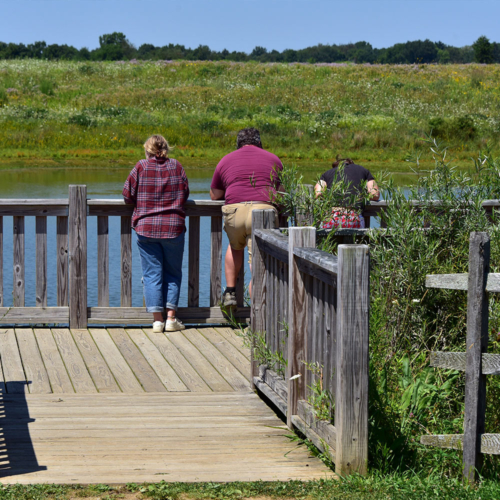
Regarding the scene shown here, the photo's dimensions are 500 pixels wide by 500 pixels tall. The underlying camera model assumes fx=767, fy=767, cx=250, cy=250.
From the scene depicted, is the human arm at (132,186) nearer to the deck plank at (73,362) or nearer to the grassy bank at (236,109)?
the deck plank at (73,362)

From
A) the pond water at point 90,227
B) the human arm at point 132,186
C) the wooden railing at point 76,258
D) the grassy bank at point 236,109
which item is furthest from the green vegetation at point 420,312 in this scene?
the grassy bank at point 236,109

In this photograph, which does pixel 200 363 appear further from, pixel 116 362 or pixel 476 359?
pixel 476 359

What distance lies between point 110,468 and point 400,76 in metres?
42.7

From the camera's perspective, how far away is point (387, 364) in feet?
16.1

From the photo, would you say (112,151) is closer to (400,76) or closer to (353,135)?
(353,135)

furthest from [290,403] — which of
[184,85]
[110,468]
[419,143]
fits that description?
[184,85]

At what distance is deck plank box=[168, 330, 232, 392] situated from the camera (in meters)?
5.52

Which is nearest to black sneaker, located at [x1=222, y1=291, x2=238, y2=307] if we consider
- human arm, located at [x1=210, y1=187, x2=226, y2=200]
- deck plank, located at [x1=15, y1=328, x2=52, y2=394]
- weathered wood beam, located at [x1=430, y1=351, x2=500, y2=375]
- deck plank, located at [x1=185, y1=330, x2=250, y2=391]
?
deck plank, located at [x1=185, y1=330, x2=250, y2=391]

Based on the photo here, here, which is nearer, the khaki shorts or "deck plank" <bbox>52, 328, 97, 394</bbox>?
"deck plank" <bbox>52, 328, 97, 394</bbox>

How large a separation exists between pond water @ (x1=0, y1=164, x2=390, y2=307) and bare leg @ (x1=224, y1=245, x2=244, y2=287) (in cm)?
135

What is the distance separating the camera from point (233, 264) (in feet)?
23.4

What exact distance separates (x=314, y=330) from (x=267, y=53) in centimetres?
12744

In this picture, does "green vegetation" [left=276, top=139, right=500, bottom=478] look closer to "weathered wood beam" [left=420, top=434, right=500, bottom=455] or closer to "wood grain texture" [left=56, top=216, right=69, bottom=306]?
"weathered wood beam" [left=420, top=434, right=500, bottom=455]

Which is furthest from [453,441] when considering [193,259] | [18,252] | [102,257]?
[18,252]
